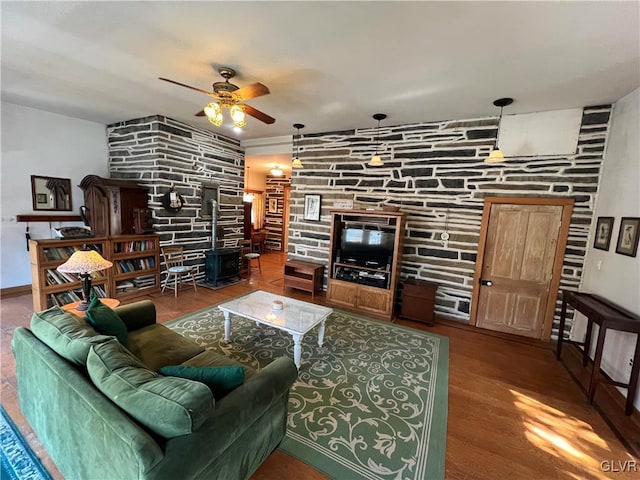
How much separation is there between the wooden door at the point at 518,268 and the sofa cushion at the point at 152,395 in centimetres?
411

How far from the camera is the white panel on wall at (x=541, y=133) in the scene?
11.3ft

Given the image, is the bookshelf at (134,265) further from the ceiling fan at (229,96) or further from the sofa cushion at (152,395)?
the sofa cushion at (152,395)

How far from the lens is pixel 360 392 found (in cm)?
246

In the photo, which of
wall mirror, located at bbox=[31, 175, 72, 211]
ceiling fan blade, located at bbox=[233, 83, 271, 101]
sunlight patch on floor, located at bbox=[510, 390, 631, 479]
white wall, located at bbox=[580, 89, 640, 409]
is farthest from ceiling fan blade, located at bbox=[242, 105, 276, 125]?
wall mirror, located at bbox=[31, 175, 72, 211]

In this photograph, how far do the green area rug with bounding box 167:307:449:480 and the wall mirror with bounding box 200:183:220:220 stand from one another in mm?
2275

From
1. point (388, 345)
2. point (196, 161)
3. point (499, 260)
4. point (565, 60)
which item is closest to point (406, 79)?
point (565, 60)

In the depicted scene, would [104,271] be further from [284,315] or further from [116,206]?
[284,315]

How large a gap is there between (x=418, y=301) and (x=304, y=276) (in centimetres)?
219

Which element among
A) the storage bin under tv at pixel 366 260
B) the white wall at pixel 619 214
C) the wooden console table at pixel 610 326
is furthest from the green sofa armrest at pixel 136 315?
the white wall at pixel 619 214

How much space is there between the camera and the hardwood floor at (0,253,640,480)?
5.89ft

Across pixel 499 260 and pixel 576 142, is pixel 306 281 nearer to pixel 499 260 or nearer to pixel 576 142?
pixel 499 260

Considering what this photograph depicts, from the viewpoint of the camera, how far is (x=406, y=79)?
285 centimetres

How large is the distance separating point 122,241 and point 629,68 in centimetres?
648

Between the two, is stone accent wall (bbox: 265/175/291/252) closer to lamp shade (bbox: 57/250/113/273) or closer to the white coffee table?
the white coffee table
